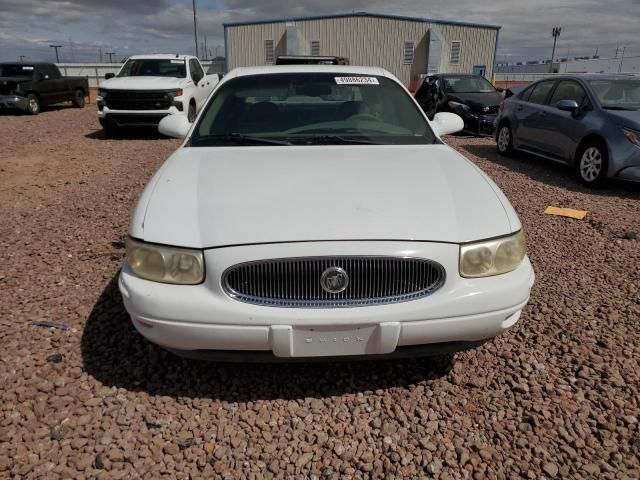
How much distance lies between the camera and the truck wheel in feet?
60.0

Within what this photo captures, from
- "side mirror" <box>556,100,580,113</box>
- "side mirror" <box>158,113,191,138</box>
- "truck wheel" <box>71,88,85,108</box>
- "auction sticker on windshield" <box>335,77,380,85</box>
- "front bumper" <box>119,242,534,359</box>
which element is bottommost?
"truck wheel" <box>71,88,85,108</box>

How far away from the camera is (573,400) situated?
256cm

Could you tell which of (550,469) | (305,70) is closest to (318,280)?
(550,469)

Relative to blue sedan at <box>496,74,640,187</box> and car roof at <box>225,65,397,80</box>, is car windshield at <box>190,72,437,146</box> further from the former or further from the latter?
blue sedan at <box>496,74,640,187</box>

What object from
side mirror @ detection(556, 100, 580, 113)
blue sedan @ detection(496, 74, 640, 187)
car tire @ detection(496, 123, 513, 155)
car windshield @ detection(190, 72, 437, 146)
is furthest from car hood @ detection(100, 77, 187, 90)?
car windshield @ detection(190, 72, 437, 146)

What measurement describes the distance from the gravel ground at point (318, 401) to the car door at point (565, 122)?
12.9 feet

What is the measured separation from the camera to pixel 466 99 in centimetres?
1230

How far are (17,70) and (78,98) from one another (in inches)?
94.0

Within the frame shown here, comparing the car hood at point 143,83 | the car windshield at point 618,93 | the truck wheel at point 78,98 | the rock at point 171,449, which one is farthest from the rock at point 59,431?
the truck wheel at point 78,98

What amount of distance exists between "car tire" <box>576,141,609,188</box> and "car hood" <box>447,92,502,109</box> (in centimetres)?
520

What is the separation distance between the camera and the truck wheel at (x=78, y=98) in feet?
60.0

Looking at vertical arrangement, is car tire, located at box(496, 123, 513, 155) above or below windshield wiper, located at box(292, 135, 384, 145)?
below

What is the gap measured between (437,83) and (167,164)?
11.6 meters

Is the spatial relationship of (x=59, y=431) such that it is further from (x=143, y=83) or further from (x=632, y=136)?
(x=143, y=83)
